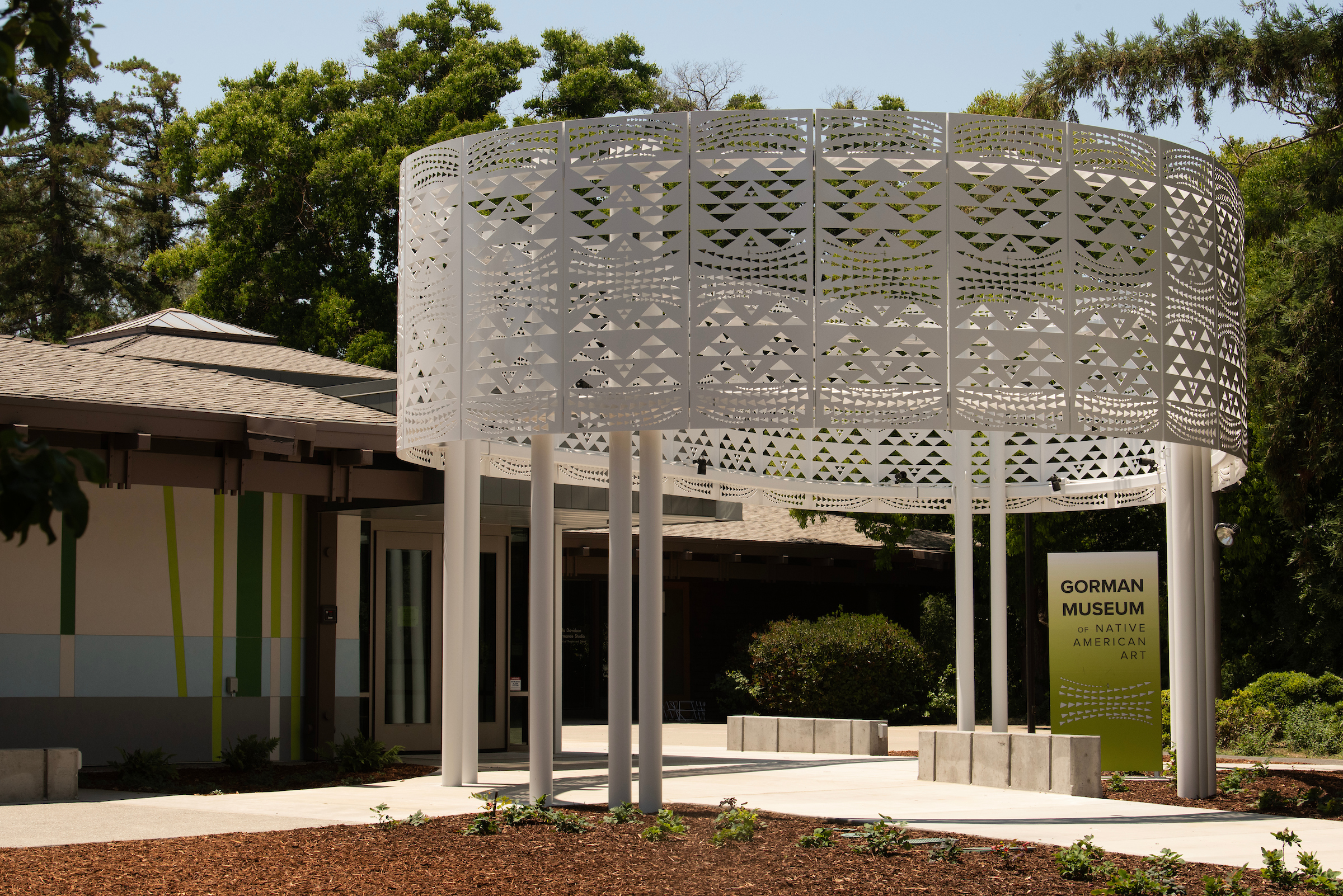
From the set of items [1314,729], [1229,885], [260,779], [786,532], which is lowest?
[1314,729]

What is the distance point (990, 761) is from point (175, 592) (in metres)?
8.75

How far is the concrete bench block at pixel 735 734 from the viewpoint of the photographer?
1836cm

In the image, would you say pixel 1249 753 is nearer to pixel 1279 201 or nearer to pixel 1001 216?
pixel 1279 201

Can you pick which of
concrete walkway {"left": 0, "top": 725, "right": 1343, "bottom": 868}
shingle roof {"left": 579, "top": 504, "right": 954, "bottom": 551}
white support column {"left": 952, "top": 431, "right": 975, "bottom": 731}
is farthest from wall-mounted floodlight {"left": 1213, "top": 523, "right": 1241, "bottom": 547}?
shingle roof {"left": 579, "top": 504, "right": 954, "bottom": 551}

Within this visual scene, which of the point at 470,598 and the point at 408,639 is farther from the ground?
the point at 470,598

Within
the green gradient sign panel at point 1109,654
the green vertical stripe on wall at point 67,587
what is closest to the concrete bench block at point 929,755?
the green gradient sign panel at point 1109,654

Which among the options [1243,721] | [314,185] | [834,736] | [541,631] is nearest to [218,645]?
[541,631]

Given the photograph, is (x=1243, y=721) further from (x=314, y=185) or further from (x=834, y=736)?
(x=314, y=185)

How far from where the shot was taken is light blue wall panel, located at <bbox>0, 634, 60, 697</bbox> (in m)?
13.5

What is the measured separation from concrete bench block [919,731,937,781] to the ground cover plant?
1.83 metres

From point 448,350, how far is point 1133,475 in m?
9.04

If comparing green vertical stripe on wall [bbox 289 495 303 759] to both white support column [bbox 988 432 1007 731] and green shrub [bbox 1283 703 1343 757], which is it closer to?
white support column [bbox 988 432 1007 731]

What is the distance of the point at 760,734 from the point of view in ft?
59.9

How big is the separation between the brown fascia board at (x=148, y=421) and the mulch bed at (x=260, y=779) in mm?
3318
